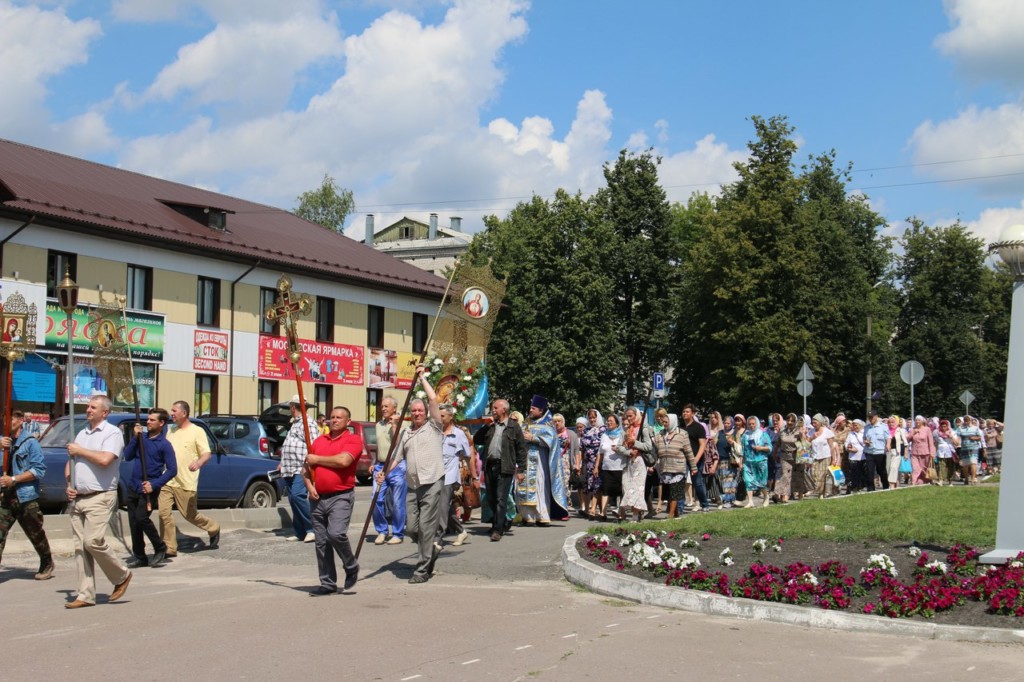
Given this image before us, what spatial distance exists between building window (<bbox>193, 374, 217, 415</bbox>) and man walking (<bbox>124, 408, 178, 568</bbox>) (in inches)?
906

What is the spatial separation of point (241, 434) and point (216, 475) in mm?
2873

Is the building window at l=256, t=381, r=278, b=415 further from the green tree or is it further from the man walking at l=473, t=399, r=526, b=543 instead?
the man walking at l=473, t=399, r=526, b=543

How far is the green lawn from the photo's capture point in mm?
13070

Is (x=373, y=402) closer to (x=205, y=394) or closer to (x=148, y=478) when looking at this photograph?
(x=205, y=394)

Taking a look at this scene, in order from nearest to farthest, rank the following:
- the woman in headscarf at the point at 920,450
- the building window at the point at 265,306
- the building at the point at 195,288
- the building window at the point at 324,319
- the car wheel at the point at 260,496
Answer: the car wheel at the point at 260,496, the woman in headscarf at the point at 920,450, the building at the point at 195,288, the building window at the point at 265,306, the building window at the point at 324,319

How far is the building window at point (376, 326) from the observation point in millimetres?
42094

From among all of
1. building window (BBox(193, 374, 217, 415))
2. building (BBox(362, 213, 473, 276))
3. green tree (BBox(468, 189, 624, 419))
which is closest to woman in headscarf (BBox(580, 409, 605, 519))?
building window (BBox(193, 374, 217, 415))

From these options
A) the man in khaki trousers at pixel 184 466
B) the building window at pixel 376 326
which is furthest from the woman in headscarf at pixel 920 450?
the building window at pixel 376 326

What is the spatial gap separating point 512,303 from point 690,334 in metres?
8.20

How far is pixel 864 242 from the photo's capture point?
63.2m

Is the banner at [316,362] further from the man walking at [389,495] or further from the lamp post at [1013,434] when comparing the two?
the lamp post at [1013,434]

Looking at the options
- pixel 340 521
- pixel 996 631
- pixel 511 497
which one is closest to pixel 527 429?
pixel 511 497

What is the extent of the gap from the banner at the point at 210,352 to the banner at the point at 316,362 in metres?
1.61

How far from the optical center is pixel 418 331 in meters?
44.0
